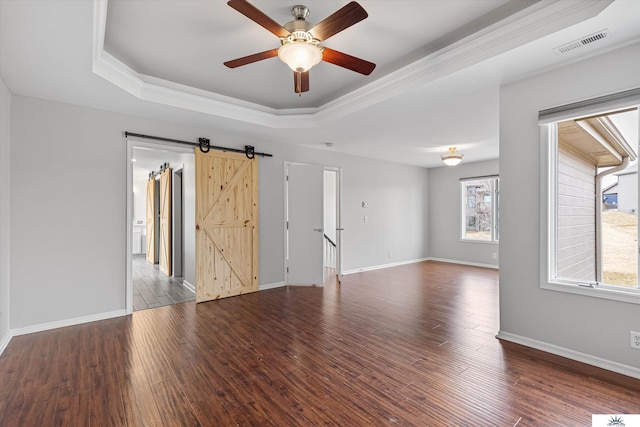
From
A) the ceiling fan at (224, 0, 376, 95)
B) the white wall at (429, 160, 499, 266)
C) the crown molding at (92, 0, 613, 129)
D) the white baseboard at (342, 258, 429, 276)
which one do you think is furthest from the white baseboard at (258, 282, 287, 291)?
the white wall at (429, 160, 499, 266)

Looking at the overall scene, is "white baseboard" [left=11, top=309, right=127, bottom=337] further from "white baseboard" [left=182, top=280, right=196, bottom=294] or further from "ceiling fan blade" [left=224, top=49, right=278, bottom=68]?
"ceiling fan blade" [left=224, top=49, right=278, bottom=68]

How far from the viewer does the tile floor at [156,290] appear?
169 inches

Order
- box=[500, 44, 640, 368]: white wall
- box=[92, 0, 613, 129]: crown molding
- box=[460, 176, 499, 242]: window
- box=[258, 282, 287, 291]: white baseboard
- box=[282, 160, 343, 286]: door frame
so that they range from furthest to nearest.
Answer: box=[460, 176, 499, 242]: window < box=[282, 160, 343, 286]: door frame < box=[258, 282, 287, 291]: white baseboard < box=[500, 44, 640, 368]: white wall < box=[92, 0, 613, 129]: crown molding

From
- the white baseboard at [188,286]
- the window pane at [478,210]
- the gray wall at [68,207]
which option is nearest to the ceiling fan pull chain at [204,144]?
the gray wall at [68,207]

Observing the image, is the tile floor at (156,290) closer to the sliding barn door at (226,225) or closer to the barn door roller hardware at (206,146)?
the sliding barn door at (226,225)

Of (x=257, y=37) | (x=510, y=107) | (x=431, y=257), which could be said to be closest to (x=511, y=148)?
(x=510, y=107)

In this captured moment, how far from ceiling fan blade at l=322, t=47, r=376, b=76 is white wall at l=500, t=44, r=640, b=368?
61.8 inches

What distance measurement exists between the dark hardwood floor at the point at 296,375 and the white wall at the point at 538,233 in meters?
0.22

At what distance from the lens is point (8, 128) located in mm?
3027

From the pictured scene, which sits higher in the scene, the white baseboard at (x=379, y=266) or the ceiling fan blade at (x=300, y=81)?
the ceiling fan blade at (x=300, y=81)

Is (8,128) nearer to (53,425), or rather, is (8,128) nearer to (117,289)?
(117,289)

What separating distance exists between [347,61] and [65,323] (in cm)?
410

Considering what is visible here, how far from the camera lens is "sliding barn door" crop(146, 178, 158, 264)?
7355 mm

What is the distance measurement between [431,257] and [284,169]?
517cm
